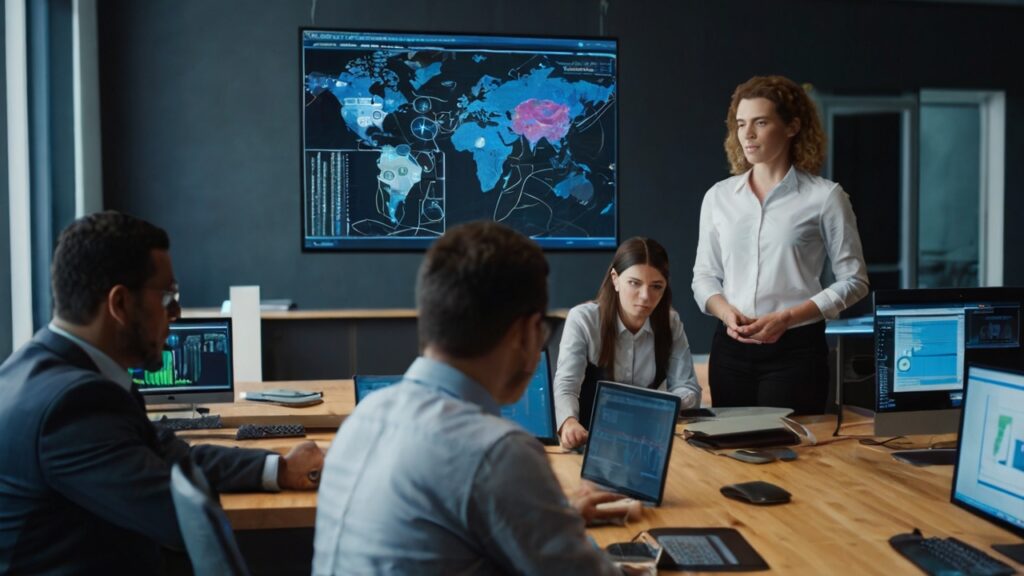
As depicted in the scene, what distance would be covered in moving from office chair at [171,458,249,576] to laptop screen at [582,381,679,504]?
101cm

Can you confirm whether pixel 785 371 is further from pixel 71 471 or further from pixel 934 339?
Answer: pixel 71 471

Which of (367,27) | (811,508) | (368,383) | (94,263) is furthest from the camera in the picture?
(367,27)

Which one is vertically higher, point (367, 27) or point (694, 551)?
point (367, 27)

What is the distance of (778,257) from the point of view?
10.1 ft

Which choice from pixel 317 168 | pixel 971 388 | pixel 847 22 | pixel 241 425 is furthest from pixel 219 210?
pixel 971 388

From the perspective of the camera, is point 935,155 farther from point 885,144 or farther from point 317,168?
point 317,168

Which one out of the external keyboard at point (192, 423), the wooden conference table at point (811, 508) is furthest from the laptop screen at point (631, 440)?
the external keyboard at point (192, 423)

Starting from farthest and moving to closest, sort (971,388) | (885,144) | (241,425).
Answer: (885,144)
(241,425)
(971,388)

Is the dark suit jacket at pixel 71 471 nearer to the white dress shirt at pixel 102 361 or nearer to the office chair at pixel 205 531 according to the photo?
the white dress shirt at pixel 102 361

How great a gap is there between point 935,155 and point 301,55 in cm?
462

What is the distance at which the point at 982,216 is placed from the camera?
661 centimetres

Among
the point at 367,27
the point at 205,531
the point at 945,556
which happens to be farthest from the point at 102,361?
the point at 367,27

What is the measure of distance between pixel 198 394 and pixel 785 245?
1.92 metres

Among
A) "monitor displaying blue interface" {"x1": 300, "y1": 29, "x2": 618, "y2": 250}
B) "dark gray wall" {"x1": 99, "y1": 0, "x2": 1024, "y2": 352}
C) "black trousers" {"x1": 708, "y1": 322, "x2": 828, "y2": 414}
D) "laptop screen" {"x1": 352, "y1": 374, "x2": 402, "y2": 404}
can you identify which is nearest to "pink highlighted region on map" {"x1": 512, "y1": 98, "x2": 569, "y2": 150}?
"monitor displaying blue interface" {"x1": 300, "y1": 29, "x2": 618, "y2": 250}
